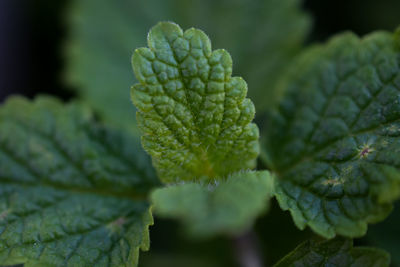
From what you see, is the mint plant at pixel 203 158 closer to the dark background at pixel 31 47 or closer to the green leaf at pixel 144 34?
the green leaf at pixel 144 34

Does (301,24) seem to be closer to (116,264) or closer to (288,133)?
(288,133)

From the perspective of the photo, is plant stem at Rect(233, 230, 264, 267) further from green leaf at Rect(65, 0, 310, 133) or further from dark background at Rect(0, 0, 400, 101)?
dark background at Rect(0, 0, 400, 101)

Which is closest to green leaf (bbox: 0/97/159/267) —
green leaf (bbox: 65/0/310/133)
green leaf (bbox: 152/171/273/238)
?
green leaf (bbox: 152/171/273/238)

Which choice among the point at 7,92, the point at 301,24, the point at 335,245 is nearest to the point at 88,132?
the point at 335,245

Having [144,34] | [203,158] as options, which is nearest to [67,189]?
[203,158]

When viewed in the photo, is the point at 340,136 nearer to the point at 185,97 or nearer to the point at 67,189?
the point at 185,97

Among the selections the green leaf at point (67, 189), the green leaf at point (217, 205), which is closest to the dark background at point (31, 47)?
the green leaf at point (67, 189)

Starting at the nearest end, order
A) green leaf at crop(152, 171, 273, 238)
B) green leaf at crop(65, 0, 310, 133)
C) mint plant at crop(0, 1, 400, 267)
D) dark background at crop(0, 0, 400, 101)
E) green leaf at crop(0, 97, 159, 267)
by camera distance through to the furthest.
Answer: green leaf at crop(152, 171, 273, 238) → mint plant at crop(0, 1, 400, 267) → green leaf at crop(0, 97, 159, 267) → green leaf at crop(65, 0, 310, 133) → dark background at crop(0, 0, 400, 101)

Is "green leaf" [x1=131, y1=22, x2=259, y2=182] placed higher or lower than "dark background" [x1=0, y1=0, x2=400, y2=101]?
lower
